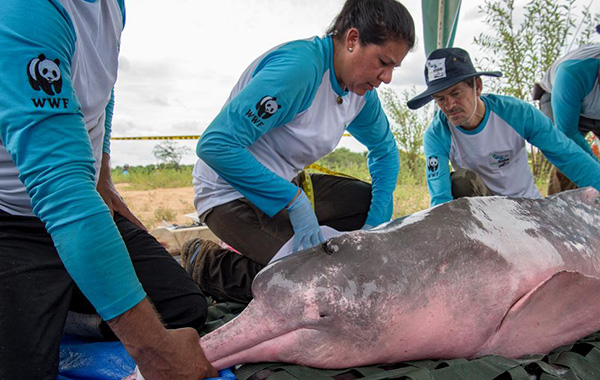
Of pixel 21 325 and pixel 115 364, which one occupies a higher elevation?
pixel 21 325

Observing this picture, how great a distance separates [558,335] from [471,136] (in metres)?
1.87

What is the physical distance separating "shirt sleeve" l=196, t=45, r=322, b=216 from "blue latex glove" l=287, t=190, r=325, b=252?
0.05 metres

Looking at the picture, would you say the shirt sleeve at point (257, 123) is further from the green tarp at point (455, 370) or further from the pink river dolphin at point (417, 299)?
the green tarp at point (455, 370)

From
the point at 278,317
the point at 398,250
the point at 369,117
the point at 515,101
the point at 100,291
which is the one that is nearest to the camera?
the point at 100,291

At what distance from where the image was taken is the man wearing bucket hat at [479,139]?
287 cm

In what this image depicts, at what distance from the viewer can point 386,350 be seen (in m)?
1.29

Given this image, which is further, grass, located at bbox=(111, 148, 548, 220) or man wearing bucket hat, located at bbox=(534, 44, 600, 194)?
grass, located at bbox=(111, 148, 548, 220)

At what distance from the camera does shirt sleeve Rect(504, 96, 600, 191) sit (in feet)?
9.08

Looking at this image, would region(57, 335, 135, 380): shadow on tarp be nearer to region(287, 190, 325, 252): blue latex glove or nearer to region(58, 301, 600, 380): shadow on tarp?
region(58, 301, 600, 380): shadow on tarp

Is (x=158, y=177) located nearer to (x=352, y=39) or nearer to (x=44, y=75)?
(x=352, y=39)

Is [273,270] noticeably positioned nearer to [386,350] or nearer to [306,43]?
[386,350]

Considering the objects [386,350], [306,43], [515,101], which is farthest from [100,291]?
[515,101]

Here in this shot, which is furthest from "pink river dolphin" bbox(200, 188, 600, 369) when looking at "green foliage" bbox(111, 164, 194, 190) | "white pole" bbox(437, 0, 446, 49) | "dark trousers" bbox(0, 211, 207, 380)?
"green foliage" bbox(111, 164, 194, 190)

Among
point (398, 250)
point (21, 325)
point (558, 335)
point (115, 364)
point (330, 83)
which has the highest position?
point (330, 83)
